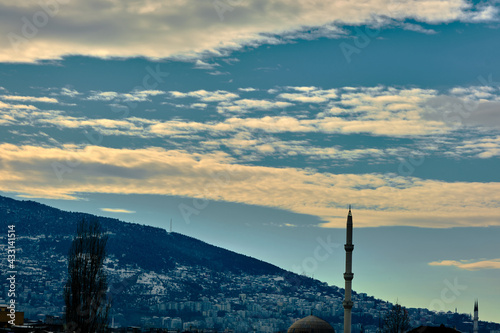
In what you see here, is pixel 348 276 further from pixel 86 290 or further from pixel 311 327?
pixel 86 290

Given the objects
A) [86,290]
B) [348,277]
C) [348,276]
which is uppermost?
[348,276]

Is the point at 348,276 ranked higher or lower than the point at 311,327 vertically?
higher

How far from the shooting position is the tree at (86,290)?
238 ft

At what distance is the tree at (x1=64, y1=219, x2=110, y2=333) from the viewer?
72.5 metres

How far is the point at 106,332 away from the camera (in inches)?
2958

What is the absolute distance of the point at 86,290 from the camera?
7444 cm

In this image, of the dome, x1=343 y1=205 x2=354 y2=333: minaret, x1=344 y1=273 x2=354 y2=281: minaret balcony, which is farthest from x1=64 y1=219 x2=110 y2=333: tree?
the dome

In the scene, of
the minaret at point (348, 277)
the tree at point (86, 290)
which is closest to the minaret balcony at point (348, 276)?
the minaret at point (348, 277)

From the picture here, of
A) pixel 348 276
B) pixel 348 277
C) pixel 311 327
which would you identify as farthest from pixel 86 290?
pixel 311 327

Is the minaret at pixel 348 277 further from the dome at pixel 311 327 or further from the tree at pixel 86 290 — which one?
the tree at pixel 86 290

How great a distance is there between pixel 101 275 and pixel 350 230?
184 ft

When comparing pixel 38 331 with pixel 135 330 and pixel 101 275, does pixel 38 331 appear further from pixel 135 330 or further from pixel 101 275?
pixel 135 330

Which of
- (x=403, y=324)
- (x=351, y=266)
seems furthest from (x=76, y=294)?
(x=351, y=266)

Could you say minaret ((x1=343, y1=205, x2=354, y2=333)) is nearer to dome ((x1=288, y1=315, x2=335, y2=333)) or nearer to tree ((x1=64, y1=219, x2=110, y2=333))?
dome ((x1=288, y1=315, x2=335, y2=333))
